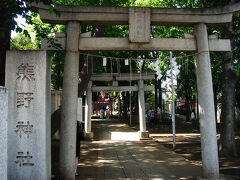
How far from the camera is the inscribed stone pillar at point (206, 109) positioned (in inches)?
305

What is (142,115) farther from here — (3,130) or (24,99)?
(3,130)

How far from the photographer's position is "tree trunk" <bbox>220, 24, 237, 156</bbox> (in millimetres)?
11680

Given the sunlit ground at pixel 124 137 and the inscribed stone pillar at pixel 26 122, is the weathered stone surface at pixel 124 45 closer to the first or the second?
the inscribed stone pillar at pixel 26 122

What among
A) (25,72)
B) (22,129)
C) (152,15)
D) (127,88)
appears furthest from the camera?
(127,88)

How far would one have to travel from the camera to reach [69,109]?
25.0 ft

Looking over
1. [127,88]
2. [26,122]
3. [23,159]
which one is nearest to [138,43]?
[26,122]

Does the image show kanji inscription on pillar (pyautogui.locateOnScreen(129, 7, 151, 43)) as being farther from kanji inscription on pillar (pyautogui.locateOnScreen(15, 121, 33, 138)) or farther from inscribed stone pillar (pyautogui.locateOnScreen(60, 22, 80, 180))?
kanji inscription on pillar (pyautogui.locateOnScreen(15, 121, 33, 138))

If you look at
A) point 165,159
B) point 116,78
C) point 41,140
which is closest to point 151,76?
point 116,78

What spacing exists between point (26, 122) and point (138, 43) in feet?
11.5

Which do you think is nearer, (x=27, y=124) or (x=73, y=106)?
(x=27, y=124)

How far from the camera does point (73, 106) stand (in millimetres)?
7652

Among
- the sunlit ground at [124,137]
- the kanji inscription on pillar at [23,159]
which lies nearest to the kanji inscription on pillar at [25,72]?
the kanji inscription on pillar at [23,159]

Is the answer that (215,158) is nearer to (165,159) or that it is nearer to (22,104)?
(165,159)

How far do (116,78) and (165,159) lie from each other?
878 cm
